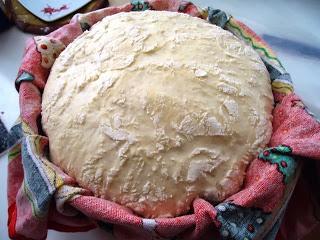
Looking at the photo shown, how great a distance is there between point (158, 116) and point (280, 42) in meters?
0.49

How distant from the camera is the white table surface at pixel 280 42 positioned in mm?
842

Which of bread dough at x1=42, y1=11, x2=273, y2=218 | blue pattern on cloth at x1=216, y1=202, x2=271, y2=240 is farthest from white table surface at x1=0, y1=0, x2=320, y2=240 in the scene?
blue pattern on cloth at x1=216, y1=202, x2=271, y2=240

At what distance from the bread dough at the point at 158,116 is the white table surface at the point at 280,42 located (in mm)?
215

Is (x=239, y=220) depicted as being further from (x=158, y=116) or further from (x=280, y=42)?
(x=280, y=42)

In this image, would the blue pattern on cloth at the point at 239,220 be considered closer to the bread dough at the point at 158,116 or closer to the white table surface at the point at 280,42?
the bread dough at the point at 158,116

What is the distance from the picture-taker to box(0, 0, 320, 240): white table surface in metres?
0.84

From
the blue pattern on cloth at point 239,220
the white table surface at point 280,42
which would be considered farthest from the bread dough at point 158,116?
the white table surface at point 280,42

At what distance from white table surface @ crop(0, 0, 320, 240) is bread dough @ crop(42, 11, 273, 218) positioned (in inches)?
8.5

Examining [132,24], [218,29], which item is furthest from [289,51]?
[132,24]

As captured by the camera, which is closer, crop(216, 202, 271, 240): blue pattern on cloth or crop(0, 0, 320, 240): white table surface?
crop(216, 202, 271, 240): blue pattern on cloth

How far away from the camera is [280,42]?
93 centimetres

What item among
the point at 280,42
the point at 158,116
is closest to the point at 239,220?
the point at 158,116

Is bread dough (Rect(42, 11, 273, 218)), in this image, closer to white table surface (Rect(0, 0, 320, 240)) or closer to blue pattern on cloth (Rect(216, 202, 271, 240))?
blue pattern on cloth (Rect(216, 202, 271, 240))

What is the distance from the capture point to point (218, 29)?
0.70m
